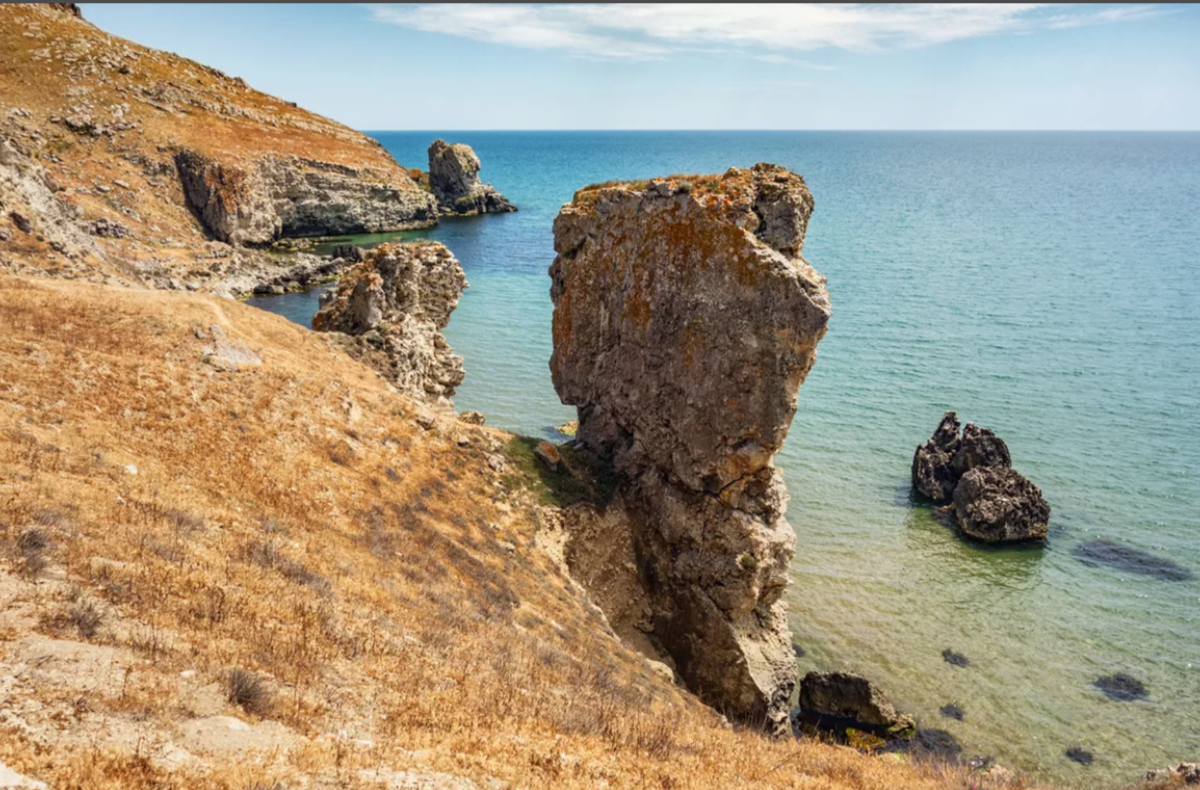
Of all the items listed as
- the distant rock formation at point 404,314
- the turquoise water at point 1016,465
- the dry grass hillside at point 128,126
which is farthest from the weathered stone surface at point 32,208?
the turquoise water at point 1016,465

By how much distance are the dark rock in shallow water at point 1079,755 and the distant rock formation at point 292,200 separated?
295ft

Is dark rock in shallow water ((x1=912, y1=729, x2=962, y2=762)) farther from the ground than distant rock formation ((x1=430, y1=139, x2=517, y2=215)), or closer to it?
closer to it

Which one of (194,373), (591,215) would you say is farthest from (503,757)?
(591,215)

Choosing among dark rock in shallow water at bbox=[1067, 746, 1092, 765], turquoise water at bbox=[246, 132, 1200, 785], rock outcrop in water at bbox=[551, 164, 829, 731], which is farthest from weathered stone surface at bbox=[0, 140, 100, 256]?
dark rock in shallow water at bbox=[1067, 746, 1092, 765]

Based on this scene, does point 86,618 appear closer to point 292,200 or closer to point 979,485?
point 979,485

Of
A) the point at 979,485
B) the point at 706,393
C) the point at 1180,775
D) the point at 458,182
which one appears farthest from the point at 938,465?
the point at 458,182

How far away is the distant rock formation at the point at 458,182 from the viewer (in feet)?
482

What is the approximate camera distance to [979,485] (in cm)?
3934

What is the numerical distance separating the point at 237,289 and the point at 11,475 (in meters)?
61.2

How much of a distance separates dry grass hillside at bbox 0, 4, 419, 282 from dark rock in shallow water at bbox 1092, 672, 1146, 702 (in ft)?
233

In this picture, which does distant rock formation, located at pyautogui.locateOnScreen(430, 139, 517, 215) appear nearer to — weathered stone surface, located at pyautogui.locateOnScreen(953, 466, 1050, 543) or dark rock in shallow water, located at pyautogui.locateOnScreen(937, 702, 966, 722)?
weathered stone surface, located at pyautogui.locateOnScreen(953, 466, 1050, 543)

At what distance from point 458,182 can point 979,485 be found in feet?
422

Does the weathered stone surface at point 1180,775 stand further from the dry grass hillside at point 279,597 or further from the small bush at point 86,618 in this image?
the small bush at point 86,618

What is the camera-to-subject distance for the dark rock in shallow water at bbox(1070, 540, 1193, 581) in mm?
34656
